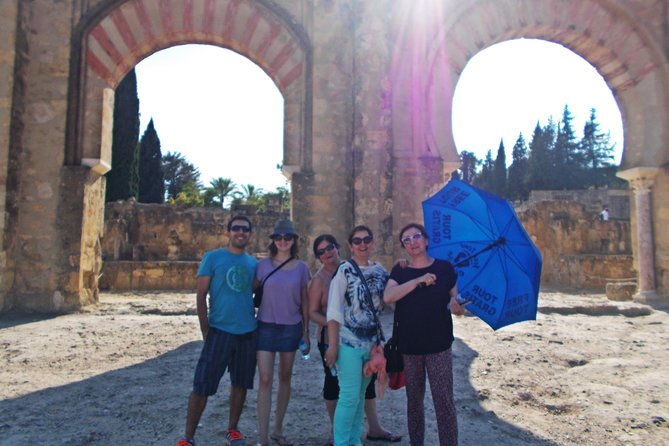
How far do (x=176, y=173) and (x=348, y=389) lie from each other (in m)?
33.6

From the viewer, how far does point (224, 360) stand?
2350 millimetres

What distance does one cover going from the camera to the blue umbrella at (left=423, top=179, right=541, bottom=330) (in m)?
2.18

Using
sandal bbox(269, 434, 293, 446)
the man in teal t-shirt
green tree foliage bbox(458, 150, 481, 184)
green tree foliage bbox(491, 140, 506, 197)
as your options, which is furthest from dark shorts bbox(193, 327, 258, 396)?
green tree foliage bbox(458, 150, 481, 184)

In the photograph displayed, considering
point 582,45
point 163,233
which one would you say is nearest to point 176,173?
point 163,233

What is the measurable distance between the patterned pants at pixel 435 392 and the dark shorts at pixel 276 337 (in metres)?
0.59

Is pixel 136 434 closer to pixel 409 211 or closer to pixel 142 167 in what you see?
pixel 409 211

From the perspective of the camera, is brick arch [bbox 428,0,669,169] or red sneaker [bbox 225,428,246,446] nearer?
red sneaker [bbox 225,428,246,446]

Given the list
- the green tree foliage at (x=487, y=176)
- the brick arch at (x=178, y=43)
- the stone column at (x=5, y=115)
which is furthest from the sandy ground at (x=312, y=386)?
the green tree foliage at (x=487, y=176)

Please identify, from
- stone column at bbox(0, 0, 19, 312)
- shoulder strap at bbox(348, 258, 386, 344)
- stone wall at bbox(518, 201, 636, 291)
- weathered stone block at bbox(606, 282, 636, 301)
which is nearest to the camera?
shoulder strap at bbox(348, 258, 386, 344)

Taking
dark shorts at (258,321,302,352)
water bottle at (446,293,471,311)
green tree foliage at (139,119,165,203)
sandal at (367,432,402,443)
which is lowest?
sandal at (367,432,402,443)

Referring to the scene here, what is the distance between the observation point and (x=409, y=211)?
6.27 meters

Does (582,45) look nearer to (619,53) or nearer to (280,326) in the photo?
(619,53)

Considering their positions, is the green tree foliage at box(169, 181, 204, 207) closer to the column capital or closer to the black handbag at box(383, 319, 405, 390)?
the column capital

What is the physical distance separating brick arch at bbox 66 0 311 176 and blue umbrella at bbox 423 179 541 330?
14.0 ft
